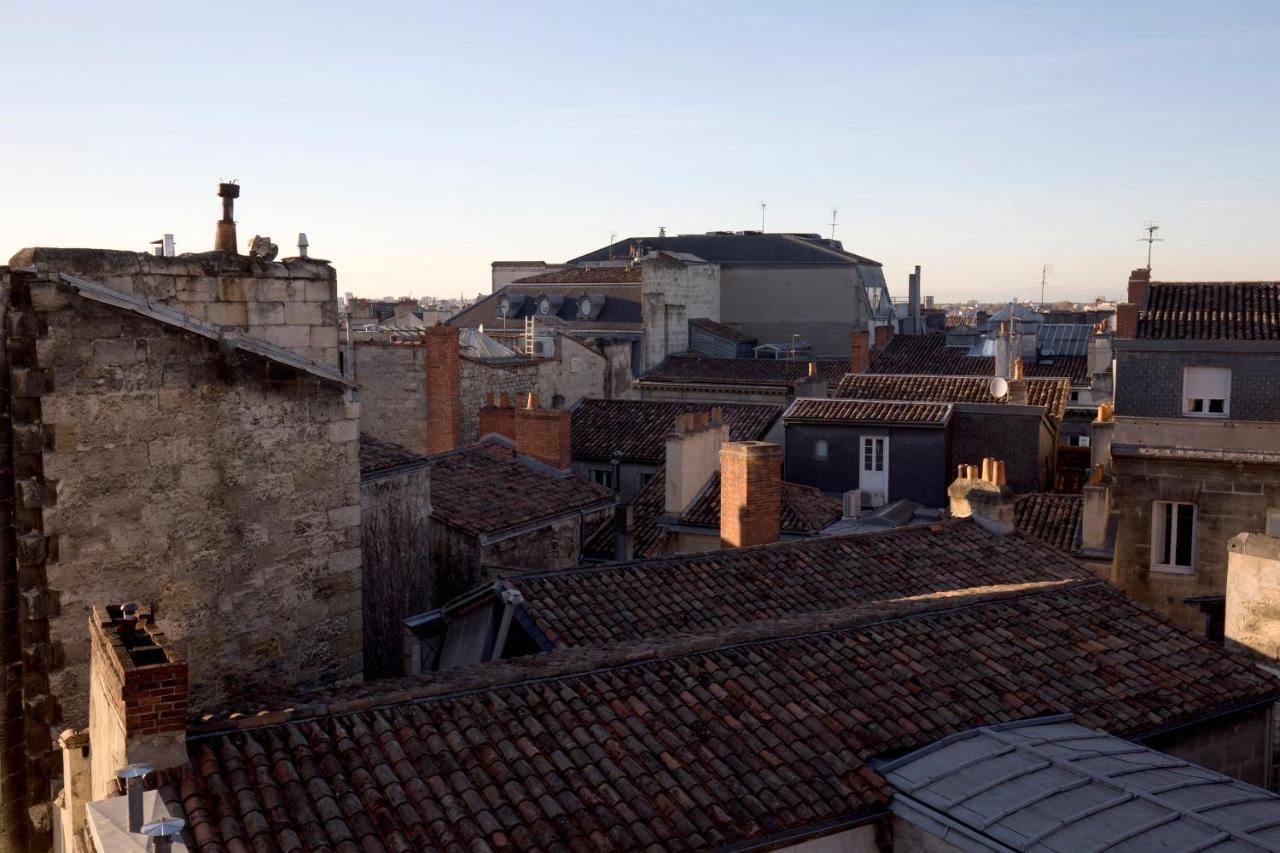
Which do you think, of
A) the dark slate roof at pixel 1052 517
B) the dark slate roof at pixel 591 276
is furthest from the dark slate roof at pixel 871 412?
the dark slate roof at pixel 591 276

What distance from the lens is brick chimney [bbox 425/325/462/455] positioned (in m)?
31.3

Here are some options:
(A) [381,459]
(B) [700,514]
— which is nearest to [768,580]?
(A) [381,459]

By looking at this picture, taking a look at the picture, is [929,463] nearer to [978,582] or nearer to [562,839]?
[978,582]

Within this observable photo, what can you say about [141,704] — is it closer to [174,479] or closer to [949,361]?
[174,479]

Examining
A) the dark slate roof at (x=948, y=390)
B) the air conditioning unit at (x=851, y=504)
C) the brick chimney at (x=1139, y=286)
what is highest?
the brick chimney at (x=1139, y=286)

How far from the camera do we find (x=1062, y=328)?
45.7 meters

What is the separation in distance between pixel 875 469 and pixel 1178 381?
7.00 m

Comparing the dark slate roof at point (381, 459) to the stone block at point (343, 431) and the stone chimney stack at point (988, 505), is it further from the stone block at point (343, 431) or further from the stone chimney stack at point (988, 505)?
the stone chimney stack at point (988, 505)

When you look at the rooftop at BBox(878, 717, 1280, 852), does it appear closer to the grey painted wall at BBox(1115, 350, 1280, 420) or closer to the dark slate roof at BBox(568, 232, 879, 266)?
the grey painted wall at BBox(1115, 350, 1280, 420)

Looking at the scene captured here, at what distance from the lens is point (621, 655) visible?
10.4 meters

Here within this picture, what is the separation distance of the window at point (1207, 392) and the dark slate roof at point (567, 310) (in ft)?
93.8

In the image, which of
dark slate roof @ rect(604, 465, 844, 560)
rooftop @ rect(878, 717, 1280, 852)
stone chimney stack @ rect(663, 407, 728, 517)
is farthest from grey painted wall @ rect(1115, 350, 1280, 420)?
rooftop @ rect(878, 717, 1280, 852)

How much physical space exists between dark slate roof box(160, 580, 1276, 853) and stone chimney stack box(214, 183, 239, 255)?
4.89m

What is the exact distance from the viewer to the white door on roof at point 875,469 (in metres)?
28.0
